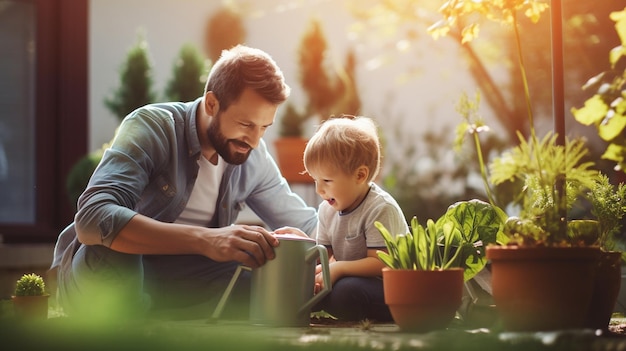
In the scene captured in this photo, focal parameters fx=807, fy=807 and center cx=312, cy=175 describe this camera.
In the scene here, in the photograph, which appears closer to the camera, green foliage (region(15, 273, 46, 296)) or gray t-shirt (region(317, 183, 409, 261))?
→ green foliage (region(15, 273, 46, 296))

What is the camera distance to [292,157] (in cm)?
589

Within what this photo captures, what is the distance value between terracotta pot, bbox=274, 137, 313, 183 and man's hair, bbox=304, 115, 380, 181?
3655 mm

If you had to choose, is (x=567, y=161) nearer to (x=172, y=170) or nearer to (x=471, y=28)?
(x=471, y=28)

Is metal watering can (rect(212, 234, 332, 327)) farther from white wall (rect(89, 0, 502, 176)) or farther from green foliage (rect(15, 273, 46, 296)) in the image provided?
white wall (rect(89, 0, 502, 176))

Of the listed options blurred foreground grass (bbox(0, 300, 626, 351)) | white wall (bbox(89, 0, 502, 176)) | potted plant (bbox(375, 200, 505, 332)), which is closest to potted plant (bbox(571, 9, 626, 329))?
blurred foreground grass (bbox(0, 300, 626, 351))

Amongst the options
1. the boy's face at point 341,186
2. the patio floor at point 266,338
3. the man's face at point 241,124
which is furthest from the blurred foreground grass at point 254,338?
the man's face at point 241,124

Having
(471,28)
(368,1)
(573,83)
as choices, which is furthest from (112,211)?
(368,1)

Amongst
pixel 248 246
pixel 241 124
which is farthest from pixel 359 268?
pixel 241 124

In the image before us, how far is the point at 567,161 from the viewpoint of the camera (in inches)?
58.0

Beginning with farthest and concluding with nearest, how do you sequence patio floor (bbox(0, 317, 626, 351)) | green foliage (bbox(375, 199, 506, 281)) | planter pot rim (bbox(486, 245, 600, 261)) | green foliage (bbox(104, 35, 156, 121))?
green foliage (bbox(104, 35, 156, 121)) < green foliage (bbox(375, 199, 506, 281)) < planter pot rim (bbox(486, 245, 600, 261)) < patio floor (bbox(0, 317, 626, 351))

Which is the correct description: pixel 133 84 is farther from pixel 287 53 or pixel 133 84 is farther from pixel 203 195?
pixel 203 195

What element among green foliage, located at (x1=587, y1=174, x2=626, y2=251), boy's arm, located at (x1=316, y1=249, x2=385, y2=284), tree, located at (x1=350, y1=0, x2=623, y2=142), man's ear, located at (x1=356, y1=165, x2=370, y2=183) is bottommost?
boy's arm, located at (x1=316, y1=249, x2=385, y2=284)

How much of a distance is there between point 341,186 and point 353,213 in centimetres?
8

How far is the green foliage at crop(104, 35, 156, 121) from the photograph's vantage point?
5.73 metres
